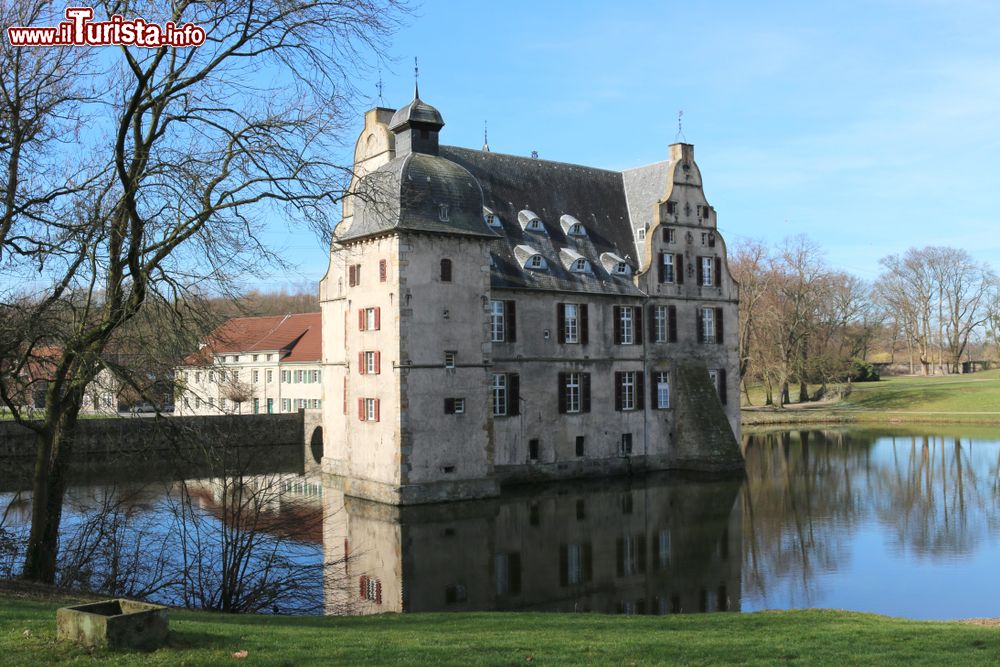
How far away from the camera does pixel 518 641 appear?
8984 millimetres

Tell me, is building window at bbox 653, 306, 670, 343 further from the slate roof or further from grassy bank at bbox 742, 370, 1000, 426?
grassy bank at bbox 742, 370, 1000, 426

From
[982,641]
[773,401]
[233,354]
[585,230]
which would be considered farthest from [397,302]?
[773,401]

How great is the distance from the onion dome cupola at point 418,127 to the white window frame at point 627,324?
941 cm

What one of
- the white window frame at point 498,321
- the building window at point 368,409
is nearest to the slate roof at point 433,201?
the white window frame at point 498,321

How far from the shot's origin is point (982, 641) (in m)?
9.22

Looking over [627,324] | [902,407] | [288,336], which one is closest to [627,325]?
[627,324]

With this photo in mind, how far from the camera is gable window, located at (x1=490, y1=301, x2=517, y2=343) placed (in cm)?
2819

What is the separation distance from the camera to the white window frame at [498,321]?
2817cm

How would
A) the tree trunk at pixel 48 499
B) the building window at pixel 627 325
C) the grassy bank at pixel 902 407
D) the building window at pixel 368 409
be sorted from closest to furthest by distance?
the tree trunk at pixel 48 499 → the building window at pixel 368 409 → the building window at pixel 627 325 → the grassy bank at pixel 902 407

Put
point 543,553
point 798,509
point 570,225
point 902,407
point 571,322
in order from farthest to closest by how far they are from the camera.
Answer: point 902,407
point 570,225
point 571,322
point 798,509
point 543,553

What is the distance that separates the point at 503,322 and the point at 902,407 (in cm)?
3538

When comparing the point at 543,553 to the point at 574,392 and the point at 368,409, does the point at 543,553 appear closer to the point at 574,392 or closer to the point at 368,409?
the point at 368,409

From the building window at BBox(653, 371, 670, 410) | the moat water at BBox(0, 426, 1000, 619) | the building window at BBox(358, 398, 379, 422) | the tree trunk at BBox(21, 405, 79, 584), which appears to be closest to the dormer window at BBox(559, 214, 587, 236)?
the building window at BBox(653, 371, 670, 410)

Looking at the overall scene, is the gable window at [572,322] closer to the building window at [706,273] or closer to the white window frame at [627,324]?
the white window frame at [627,324]
